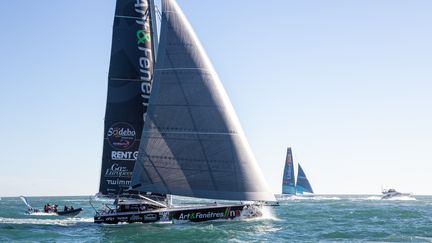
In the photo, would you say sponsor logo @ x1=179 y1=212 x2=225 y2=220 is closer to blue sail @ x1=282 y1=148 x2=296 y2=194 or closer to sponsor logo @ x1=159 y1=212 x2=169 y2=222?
sponsor logo @ x1=159 y1=212 x2=169 y2=222

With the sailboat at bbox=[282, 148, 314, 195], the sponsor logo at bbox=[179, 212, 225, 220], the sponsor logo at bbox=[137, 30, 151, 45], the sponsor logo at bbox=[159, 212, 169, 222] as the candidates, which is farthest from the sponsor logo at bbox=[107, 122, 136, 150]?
the sailboat at bbox=[282, 148, 314, 195]

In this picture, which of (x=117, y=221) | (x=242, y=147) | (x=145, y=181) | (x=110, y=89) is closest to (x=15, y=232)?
(x=117, y=221)

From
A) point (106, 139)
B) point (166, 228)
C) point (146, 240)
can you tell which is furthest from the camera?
point (106, 139)

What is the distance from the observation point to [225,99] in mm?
34812

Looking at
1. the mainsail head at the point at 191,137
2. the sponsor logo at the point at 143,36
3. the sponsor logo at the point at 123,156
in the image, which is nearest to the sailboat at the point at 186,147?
the mainsail head at the point at 191,137

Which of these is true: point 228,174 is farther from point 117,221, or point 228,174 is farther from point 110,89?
point 110,89

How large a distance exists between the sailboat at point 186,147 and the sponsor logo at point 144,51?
266cm

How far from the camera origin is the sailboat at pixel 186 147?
1336 inches

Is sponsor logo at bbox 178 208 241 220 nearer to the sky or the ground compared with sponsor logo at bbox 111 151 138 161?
nearer to the ground

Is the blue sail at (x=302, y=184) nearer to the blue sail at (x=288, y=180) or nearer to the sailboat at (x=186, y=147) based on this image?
the blue sail at (x=288, y=180)

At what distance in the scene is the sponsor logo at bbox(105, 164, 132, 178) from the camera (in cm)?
3714

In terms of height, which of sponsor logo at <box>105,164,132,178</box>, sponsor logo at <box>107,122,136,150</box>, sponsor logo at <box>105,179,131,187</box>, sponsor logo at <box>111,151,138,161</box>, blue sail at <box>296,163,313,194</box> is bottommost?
sponsor logo at <box>105,179,131,187</box>

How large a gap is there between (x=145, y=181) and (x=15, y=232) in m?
7.81

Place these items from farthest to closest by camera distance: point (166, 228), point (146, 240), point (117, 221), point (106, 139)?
1. point (106, 139)
2. point (117, 221)
3. point (166, 228)
4. point (146, 240)
